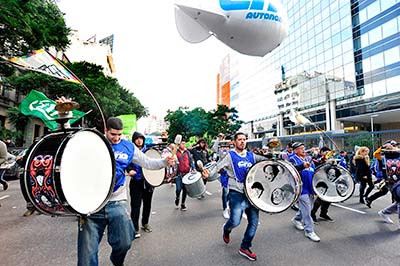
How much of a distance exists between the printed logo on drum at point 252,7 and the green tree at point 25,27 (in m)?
7.20

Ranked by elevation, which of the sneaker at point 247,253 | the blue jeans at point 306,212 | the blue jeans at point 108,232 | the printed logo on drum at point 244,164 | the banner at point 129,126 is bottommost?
the sneaker at point 247,253

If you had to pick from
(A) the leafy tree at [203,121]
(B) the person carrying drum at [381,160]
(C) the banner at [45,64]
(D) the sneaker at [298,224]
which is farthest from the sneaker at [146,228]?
(A) the leafy tree at [203,121]

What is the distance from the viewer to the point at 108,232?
246cm

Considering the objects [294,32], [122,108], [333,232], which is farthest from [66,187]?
[294,32]

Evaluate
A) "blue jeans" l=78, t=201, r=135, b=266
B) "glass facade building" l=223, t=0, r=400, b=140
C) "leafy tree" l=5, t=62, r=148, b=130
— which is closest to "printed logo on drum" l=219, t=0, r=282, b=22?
"blue jeans" l=78, t=201, r=135, b=266

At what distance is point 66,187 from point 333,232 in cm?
459

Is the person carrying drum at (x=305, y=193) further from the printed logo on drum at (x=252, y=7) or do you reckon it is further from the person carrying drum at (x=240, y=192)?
the printed logo on drum at (x=252, y=7)

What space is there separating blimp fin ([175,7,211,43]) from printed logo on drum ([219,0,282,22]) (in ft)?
2.50

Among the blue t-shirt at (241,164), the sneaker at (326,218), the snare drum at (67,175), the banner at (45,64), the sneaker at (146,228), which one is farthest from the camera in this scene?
the banner at (45,64)

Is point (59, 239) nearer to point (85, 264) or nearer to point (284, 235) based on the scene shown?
point (85, 264)

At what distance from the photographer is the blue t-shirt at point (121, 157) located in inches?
104

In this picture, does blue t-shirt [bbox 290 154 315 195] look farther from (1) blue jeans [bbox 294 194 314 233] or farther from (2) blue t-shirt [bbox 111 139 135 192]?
(2) blue t-shirt [bbox 111 139 135 192]

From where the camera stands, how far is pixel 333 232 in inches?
177

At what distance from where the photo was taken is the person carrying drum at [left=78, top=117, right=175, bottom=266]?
90.4 inches
